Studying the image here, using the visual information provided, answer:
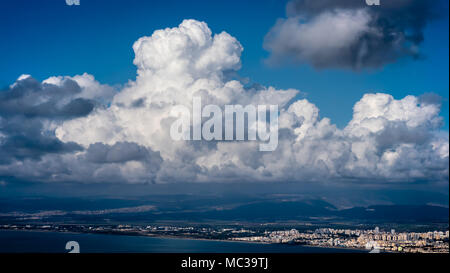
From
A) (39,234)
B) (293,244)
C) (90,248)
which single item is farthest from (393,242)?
(39,234)

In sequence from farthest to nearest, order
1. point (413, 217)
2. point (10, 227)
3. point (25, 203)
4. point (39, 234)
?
1. point (413, 217)
2. point (25, 203)
3. point (10, 227)
4. point (39, 234)
